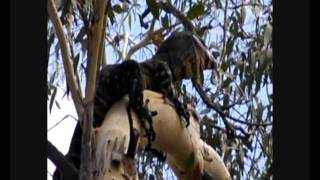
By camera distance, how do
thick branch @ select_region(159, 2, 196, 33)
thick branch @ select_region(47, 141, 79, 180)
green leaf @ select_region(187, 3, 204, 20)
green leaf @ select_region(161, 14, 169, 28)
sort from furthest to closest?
green leaf @ select_region(161, 14, 169, 28) < thick branch @ select_region(159, 2, 196, 33) < green leaf @ select_region(187, 3, 204, 20) < thick branch @ select_region(47, 141, 79, 180)

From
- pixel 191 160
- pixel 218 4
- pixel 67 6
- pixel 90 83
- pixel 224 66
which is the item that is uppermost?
pixel 218 4

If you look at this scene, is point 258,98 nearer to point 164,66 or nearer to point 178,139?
point 164,66

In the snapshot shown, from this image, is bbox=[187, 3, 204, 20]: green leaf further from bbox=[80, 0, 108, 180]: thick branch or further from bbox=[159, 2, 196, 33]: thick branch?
bbox=[80, 0, 108, 180]: thick branch

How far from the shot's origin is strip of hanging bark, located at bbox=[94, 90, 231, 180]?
3.99ft

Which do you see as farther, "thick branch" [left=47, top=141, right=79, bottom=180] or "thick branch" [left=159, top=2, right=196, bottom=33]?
"thick branch" [left=159, top=2, right=196, bottom=33]

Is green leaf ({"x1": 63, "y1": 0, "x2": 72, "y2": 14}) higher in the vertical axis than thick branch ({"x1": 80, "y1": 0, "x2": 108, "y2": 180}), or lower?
higher

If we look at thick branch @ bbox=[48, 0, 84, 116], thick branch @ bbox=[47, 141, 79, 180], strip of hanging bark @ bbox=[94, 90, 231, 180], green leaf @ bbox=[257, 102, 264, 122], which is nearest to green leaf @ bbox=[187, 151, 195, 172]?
strip of hanging bark @ bbox=[94, 90, 231, 180]

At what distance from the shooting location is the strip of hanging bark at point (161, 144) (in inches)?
47.9

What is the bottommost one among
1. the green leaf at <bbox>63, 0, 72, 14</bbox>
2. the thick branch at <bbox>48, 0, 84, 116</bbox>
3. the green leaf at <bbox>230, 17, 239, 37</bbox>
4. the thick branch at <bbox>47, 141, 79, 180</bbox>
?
the thick branch at <bbox>47, 141, 79, 180</bbox>

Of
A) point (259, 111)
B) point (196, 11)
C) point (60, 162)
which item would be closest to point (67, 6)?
point (196, 11)

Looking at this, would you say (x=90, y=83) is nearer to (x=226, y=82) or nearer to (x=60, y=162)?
(x=60, y=162)

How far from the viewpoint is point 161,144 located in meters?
1.55

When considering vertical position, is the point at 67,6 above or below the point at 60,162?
above

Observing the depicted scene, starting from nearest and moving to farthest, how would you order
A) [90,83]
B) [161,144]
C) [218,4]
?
[90,83], [161,144], [218,4]
